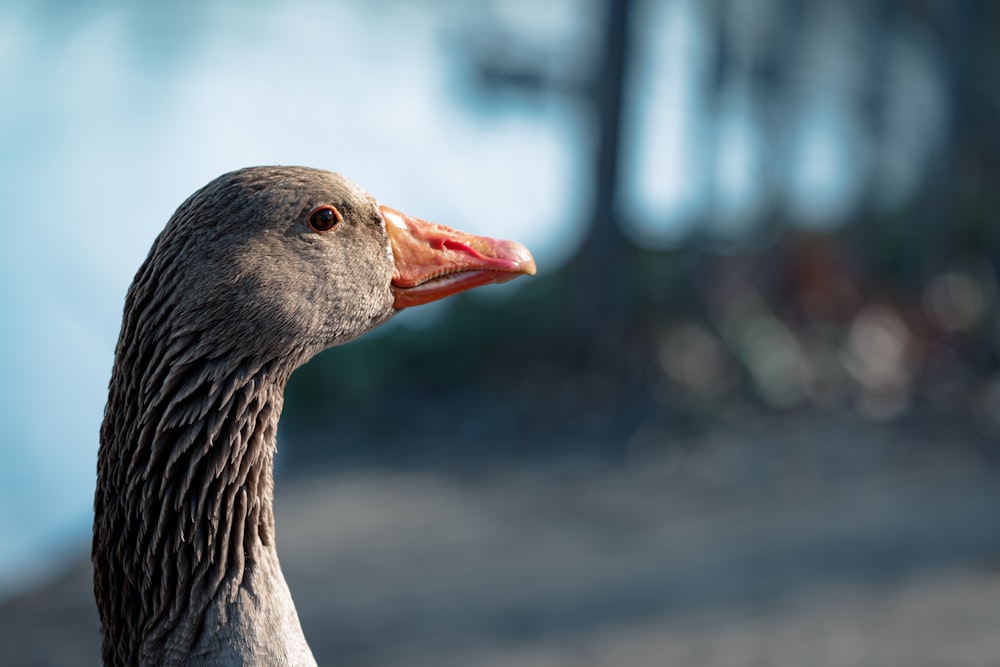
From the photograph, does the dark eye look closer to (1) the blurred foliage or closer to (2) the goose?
(2) the goose

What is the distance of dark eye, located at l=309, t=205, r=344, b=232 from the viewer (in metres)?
1.83

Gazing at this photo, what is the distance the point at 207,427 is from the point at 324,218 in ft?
1.50

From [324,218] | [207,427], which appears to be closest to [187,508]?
[207,427]

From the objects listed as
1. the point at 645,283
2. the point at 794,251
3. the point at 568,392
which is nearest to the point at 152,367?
the point at 568,392

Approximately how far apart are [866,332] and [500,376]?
3446 mm

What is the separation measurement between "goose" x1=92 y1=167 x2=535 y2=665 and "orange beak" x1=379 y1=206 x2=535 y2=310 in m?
0.20

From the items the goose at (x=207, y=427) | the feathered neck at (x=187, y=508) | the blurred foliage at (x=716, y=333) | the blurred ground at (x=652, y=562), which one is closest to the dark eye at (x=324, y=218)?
the goose at (x=207, y=427)

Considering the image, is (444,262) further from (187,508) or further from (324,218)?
(187,508)

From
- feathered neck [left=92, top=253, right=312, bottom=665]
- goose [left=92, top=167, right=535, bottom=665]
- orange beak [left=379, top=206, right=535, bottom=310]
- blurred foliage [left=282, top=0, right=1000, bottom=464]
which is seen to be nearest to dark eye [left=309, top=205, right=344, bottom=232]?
goose [left=92, top=167, right=535, bottom=665]

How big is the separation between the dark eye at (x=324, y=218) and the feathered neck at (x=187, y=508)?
29cm

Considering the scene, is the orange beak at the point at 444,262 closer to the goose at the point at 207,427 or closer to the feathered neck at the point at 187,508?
the goose at the point at 207,427

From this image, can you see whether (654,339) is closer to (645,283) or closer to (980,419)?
(645,283)

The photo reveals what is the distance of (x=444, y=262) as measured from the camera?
1.95 metres

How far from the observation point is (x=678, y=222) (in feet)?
30.0
